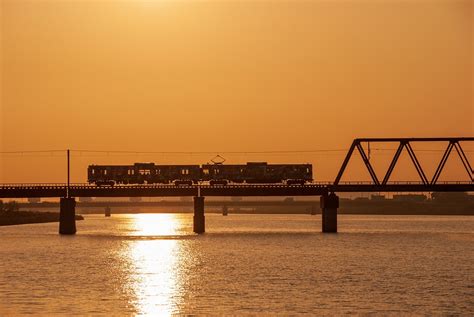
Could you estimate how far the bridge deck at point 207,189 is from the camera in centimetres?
19016

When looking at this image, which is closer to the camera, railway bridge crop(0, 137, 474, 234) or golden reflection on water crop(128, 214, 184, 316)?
golden reflection on water crop(128, 214, 184, 316)

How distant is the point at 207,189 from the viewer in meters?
195

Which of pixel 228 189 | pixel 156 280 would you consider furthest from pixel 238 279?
pixel 228 189

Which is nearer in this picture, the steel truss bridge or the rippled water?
the rippled water

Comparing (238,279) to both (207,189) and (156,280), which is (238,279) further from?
(207,189)

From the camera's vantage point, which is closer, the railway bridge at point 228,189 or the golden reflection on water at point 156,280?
the golden reflection on water at point 156,280

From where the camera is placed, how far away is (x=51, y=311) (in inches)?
2832

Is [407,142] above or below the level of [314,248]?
above

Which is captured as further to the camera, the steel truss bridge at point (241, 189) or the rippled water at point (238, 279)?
the steel truss bridge at point (241, 189)

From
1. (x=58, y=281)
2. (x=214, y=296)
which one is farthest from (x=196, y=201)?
(x=214, y=296)

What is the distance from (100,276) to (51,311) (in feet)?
101

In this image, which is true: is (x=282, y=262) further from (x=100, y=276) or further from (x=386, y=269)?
(x=100, y=276)

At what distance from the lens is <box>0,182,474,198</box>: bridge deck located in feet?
624

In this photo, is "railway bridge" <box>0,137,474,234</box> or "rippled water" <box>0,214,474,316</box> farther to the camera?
"railway bridge" <box>0,137,474,234</box>
